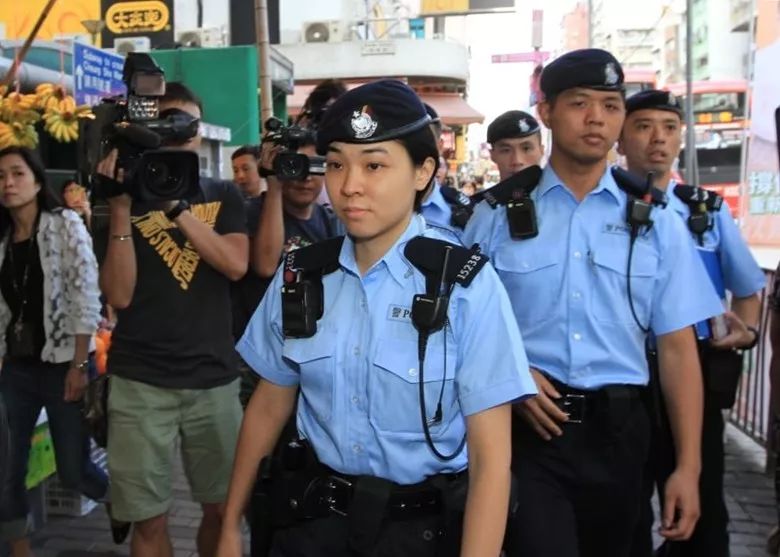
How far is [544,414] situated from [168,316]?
4.88 ft

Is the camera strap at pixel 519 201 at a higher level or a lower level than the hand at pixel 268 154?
lower

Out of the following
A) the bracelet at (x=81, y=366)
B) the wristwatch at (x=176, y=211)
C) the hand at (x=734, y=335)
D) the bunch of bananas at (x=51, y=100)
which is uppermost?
the bunch of bananas at (x=51, y=100)

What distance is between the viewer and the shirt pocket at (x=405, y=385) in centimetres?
178

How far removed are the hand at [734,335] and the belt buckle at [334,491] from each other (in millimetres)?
1869

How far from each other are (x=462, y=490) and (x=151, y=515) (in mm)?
1671

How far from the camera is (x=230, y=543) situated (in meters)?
1.97

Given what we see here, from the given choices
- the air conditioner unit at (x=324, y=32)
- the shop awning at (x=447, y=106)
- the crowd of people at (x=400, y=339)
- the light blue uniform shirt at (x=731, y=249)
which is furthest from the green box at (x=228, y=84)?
the light blue uniform shirt at (x=731, y=249)

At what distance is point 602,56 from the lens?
2.57m

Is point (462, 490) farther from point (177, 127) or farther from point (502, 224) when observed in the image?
point (177, 127)

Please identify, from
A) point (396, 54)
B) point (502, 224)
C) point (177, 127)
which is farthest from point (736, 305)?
point (396, 54)

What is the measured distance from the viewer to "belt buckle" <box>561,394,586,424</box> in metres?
2.48

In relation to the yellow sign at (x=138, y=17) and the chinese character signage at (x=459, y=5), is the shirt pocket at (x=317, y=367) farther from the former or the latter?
the chinese character signage at (x=459, y=5)

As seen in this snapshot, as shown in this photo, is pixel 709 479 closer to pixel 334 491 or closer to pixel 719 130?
pixel 334 491

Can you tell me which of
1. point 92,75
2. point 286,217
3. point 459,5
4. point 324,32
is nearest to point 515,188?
point 286,217
